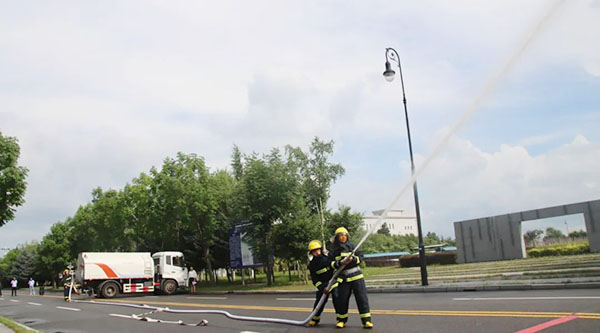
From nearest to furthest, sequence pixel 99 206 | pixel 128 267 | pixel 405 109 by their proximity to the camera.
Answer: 1. pixel 405 109
2. pixel 128 267
3. pixel 99 206

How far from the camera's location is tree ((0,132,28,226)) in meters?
17.5

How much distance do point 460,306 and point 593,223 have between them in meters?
25.1

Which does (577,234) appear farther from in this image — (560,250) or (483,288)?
(483,288)

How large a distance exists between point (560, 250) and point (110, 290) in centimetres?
3209

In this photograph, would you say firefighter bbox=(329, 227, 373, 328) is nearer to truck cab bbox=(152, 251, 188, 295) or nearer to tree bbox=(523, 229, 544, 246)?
truck cab bbox=(152, 251, 188, 295)

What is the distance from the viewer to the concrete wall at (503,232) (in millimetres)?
30250

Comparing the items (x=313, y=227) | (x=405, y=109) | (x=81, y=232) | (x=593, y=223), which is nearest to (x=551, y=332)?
(x=405, y=109)

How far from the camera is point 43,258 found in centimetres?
7088

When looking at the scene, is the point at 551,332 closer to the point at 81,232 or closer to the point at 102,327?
the point at 102,327

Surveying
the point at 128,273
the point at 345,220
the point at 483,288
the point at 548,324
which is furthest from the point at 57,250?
the point at 548,324

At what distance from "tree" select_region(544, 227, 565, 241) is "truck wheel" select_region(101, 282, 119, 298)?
31969mm

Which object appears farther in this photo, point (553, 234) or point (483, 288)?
point (553, 234)

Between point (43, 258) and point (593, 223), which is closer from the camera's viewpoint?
point (593, 223)

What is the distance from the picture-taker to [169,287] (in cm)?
3291
